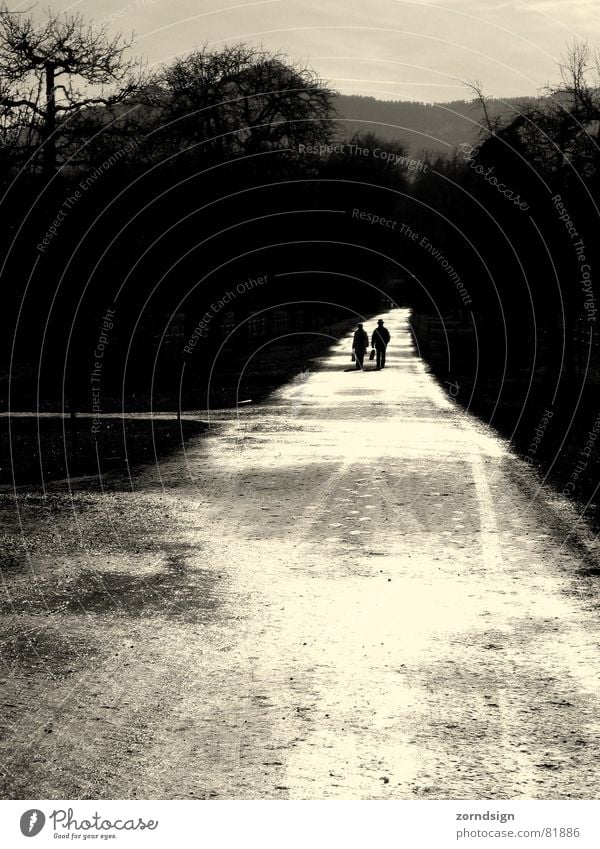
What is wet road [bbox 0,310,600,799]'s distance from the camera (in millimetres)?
5078

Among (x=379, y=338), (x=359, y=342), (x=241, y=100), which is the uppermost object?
(x=241, y=100)

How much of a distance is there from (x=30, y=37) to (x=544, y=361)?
75.5 ft

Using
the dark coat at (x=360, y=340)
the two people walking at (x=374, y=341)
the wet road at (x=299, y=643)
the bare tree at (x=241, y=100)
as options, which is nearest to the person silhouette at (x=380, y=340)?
the two people walking at (x=374, y=341)

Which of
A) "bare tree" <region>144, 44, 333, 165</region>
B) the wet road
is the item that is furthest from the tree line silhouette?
the wet road

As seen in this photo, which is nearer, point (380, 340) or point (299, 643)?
point (299, 643)

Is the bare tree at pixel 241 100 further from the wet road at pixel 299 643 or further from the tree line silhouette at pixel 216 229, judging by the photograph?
the wet road at pixel 299 643

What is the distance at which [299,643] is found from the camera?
7180mm

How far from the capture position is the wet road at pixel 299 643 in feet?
16.7

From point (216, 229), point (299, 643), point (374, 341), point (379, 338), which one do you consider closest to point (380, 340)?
point (379, 338)

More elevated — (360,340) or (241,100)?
(241,100)

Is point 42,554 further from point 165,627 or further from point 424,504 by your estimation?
point 424,504

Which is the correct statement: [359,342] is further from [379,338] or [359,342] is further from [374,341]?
[374,341]

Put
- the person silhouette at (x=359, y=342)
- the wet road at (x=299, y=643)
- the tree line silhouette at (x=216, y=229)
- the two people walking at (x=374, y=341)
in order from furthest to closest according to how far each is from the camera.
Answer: the two people walking at (x=374, y=341) < the person silhouette at (x=359, y=342) < the tree line silhouette at (x=216, y=229) < the wet road at (x=299, y=643)

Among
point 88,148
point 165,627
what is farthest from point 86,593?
point 88,148
